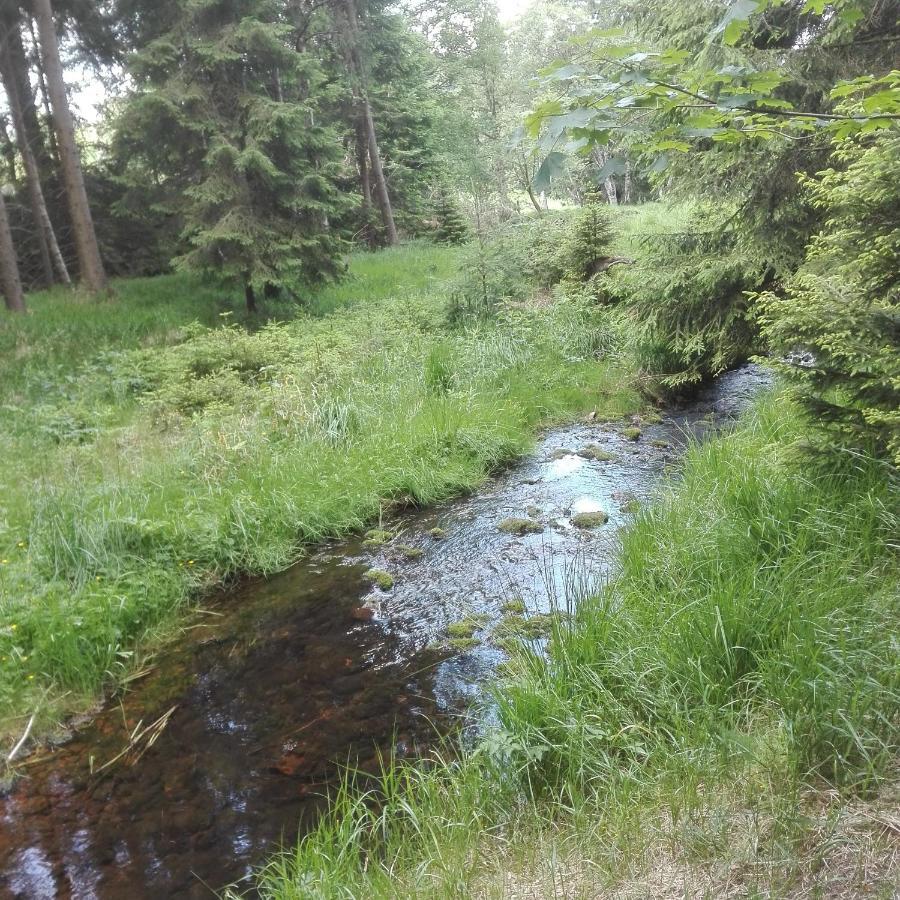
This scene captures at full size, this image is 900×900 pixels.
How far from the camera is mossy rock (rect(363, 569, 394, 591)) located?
16.2ft

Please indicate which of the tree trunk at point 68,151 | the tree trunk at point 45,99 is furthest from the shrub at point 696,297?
the tree trunk at point 45,99

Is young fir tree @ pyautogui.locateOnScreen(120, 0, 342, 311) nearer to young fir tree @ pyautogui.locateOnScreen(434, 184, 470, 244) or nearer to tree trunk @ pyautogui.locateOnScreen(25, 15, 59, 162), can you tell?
tree trunk @ pyautogui.locateOnScreen(25, 15, 59, 162)

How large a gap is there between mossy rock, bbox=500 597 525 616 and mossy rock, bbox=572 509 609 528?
1227mm

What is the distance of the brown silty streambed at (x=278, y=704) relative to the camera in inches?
114

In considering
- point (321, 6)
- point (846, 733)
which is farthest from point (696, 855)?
point (321, 6)

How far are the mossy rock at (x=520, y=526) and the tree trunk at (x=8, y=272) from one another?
10473 millimetres

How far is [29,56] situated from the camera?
16484mm

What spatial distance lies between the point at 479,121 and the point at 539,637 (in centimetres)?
2245

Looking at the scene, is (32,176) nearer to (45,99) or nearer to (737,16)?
(45,99)

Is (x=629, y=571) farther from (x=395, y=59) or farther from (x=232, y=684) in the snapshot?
(x=395, y=59)

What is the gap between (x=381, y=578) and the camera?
501 cm

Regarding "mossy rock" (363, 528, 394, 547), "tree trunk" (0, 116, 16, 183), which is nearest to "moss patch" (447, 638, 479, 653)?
"mossy rock" (363, 528, 394, 547)

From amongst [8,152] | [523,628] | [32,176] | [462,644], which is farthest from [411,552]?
[8,152]

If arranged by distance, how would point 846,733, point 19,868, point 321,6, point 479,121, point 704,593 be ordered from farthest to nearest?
1. point 479,121
2. point 321,6
3. point 704,593
4. point 19,868
5. point 846,733
